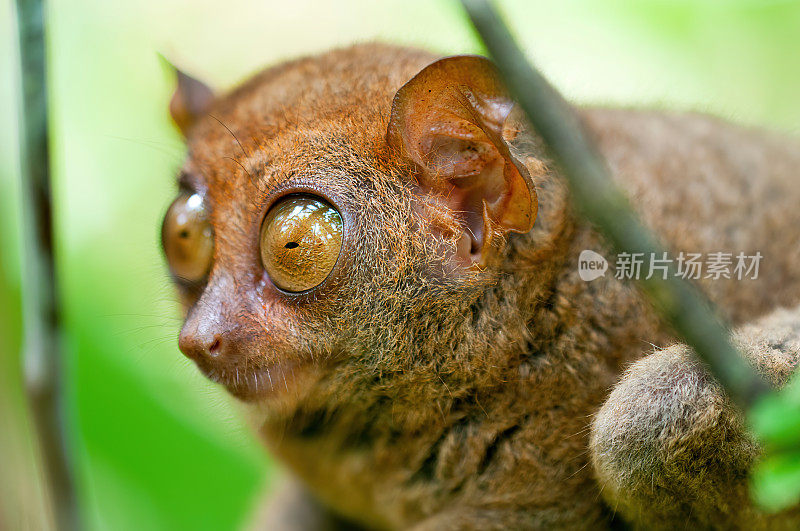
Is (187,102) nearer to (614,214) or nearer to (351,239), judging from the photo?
(351,239)

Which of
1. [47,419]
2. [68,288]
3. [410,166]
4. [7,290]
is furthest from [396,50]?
[68,288]

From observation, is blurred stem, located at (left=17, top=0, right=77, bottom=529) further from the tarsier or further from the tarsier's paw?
the tarsier's paw

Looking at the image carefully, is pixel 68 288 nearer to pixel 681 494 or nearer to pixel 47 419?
pixel 47 419

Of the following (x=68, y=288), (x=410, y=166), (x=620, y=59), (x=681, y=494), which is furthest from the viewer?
(x=68, y=288)

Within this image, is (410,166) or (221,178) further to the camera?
(221,178)

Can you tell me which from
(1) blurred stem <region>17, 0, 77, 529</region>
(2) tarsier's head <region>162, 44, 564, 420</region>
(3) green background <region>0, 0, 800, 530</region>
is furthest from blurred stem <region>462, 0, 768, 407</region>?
(1) blurred stem <region>17, 0, 77, 529</region>

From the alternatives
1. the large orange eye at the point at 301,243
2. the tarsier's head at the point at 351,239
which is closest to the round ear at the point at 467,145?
the tarsier's head at the point at 351,239

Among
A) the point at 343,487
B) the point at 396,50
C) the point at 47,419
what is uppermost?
the point at 396,50
